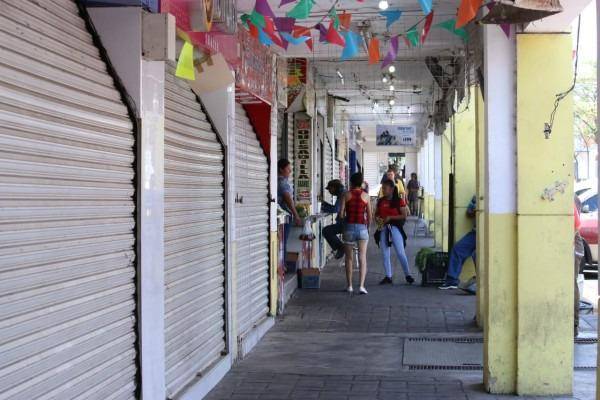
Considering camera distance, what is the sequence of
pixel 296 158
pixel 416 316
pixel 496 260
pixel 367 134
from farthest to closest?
pixel 367 134 → pixel 296 158 → pixel 416 316 → pixel 496 260

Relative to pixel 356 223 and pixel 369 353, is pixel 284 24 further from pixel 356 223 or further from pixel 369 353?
pixel 356 223

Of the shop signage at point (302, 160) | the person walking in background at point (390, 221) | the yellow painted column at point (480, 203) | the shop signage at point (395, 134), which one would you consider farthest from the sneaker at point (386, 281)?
the shop signage at point (395, 134)

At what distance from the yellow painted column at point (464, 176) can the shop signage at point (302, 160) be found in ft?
8.40

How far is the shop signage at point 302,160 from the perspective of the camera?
13391 mm

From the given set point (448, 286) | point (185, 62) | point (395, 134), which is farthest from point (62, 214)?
point (395, 134)

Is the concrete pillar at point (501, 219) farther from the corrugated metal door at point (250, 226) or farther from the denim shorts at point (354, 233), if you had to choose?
the denim shorts at point (354, 233)

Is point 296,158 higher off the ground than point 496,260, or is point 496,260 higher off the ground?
point 296,158

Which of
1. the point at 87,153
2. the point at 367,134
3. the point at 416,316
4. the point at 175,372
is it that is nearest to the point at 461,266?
the point at 416,316

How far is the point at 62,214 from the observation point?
3.98m

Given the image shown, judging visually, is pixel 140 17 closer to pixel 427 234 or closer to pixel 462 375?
pixel 462 375

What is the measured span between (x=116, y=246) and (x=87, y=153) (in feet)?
2.02

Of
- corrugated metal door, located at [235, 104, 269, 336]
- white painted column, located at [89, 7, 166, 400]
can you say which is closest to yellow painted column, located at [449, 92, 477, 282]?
corrugated metal door, located at [235, 104, 269, 336]

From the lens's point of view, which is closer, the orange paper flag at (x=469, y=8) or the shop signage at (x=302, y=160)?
the orange paper flag at (x=469, y=8)

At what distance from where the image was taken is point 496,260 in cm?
649
